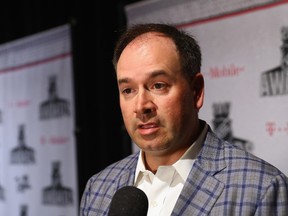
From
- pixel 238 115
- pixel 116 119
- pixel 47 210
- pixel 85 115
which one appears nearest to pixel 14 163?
pixel 47 210

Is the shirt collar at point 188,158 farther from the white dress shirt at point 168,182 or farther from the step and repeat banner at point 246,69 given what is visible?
the step and repeat banner at point 246,69

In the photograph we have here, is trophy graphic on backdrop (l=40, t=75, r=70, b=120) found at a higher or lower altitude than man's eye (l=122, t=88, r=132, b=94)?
higher

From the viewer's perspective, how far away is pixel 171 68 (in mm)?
1120

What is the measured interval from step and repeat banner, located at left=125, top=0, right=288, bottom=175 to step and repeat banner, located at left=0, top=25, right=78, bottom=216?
32.1 inches

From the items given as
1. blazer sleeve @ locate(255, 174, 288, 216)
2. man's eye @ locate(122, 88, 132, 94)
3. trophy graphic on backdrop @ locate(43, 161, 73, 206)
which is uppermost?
man's eye @ locate(122, 88, 132, 94)

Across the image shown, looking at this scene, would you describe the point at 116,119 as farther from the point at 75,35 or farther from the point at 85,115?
the point at 75,35

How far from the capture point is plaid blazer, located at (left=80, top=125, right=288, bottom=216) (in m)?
1.02

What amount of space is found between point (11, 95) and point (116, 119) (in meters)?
0.78

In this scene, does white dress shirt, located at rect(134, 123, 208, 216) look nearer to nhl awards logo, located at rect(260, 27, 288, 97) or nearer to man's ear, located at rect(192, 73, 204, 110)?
man's ear, located at rect(192, 73, 204, 110)

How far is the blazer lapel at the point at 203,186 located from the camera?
1.07m

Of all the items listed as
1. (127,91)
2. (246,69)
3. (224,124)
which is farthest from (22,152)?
(127,91)

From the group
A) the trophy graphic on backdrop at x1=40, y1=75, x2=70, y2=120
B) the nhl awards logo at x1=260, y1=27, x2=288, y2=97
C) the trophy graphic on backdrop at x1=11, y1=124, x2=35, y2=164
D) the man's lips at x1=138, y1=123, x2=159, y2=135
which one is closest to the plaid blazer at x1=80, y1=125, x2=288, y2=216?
the man's lips at x1=138, y1=123, x2=159, y2=135

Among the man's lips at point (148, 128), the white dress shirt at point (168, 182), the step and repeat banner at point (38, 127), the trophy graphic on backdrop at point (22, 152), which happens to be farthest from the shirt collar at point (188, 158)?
the trophy graphic on backdrop at point (22, 152)

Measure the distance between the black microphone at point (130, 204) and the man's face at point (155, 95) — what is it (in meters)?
0.15
